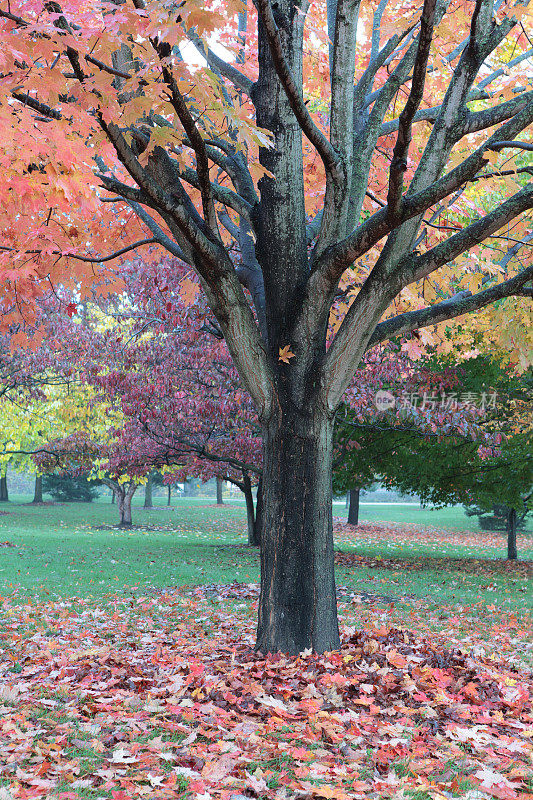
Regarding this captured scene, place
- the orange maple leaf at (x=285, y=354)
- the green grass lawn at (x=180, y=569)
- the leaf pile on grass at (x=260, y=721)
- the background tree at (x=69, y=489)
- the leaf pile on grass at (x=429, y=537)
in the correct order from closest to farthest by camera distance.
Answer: the leaf pile on grass at (x=260, y=721), the orange maple leaf at (x=285, y=354), the green grass lawn at (x=180, y=569), the leaf pile on grass at (x=429, y=537), the background tree at (x=69, y=489)

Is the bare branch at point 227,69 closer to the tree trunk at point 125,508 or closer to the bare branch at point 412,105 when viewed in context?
the bare branch at point 412,105

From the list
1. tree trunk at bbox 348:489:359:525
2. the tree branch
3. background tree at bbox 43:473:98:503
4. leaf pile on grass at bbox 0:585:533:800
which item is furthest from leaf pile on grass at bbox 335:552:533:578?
background tree at bbox 43:473:98:503

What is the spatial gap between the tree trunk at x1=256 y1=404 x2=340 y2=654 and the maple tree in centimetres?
1

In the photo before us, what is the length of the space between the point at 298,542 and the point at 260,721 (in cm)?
146

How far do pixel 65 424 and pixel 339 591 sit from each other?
54.4 feet

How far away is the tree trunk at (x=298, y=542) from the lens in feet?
16.4

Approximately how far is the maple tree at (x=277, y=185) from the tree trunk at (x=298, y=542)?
0.5 inches

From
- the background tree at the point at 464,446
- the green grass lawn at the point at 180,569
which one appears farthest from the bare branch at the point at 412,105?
the background tree at the point at 464,446

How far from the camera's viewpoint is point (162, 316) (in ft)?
41.1

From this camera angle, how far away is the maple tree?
3967 millimetres

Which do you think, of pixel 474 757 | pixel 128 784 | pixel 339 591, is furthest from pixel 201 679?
pixel 339 591

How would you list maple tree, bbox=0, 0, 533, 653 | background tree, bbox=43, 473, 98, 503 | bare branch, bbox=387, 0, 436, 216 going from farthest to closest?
background tree, bbox=43, 473, 98, 503
maple tree, bbox=0, 0, 533, 653
bare branch, bbox=387, 0, 436, 216

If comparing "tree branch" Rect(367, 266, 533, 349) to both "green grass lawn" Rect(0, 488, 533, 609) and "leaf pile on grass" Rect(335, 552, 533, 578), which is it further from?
"leaf pile on grass" Rect(335, 552, 533, 578)

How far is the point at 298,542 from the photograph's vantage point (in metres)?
5.01
